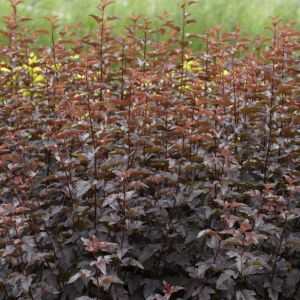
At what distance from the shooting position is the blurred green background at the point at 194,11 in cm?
897

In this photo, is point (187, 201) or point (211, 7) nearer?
point (187, 201)

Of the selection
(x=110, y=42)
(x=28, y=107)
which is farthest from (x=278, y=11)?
(x=28, y=107)

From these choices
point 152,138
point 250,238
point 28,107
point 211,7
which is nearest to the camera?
point 250,238

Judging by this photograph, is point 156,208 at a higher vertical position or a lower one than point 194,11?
lower

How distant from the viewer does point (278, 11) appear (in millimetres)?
9500

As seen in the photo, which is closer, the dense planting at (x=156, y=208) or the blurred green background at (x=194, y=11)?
the dense planting at (x=156, y=208)

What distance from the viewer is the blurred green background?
29.4ft

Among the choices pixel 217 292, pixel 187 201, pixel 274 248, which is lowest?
pixel 217 292

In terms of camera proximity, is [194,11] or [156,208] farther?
[194,11]

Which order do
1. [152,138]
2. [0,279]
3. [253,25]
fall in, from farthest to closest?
[253,25] < [152,138] < [0,279]

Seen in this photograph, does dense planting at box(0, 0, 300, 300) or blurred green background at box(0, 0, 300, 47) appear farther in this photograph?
blurred green background at box(0, 0, 300, 47)

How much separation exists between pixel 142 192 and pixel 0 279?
0.88m

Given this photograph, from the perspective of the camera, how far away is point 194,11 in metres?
9.38

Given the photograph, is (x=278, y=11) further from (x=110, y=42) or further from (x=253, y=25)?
(x=110, y=42)
